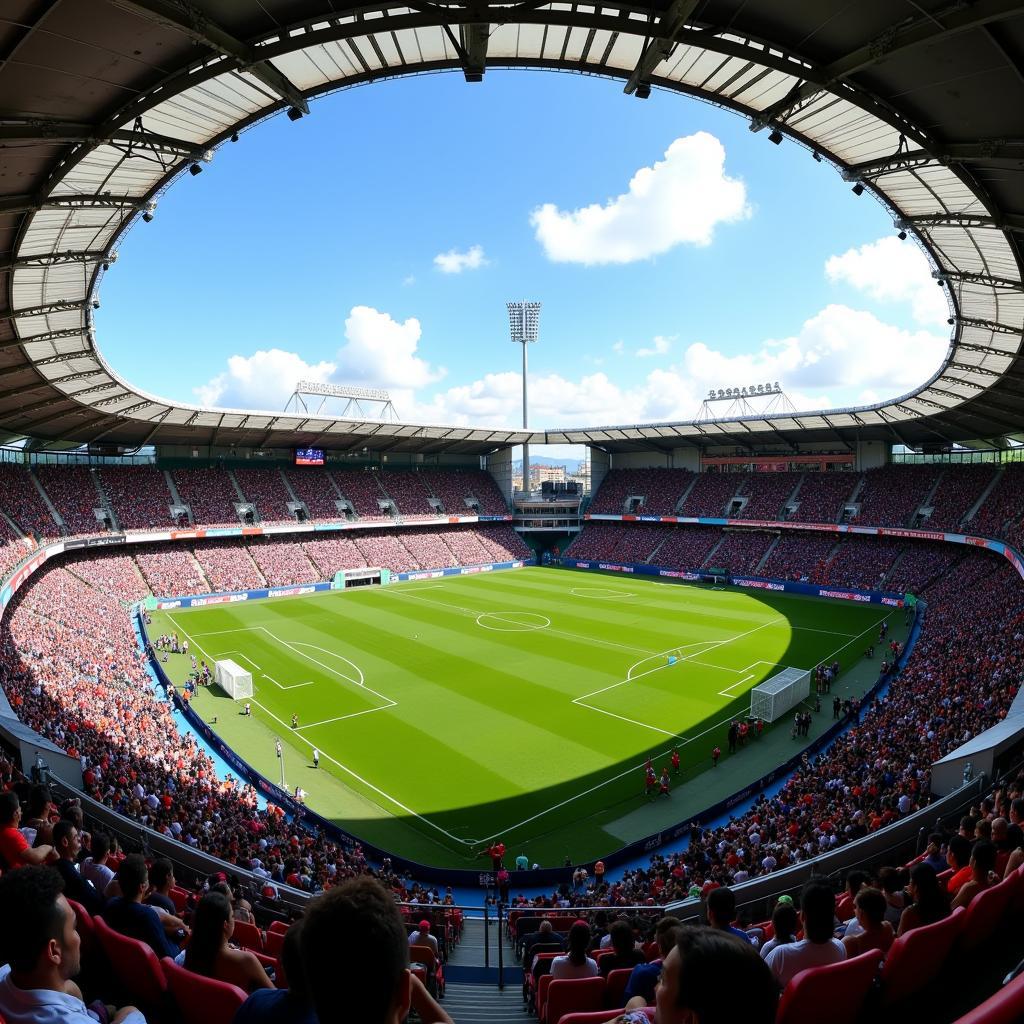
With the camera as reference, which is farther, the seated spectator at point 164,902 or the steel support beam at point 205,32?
the steel support beam at point 205,32

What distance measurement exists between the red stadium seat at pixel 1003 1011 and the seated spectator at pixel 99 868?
7562 mm

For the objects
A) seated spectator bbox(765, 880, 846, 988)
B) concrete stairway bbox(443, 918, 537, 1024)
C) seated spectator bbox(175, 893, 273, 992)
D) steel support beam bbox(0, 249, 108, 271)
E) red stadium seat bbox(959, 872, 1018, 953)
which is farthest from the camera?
steel support beam bbox(0, 249, 108, 271)

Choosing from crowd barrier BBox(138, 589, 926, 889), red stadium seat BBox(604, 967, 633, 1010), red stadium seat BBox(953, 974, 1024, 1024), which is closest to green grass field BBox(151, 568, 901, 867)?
crowd barrier BBox(138, 589, 926, 889)

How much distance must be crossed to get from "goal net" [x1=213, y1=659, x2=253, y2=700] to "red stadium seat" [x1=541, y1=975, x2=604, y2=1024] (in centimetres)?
2694

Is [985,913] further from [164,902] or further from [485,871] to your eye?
[485,871]

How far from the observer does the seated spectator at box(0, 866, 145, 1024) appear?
9.66ft

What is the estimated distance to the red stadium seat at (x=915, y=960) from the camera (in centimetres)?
440

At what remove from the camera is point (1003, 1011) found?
8.59 ft

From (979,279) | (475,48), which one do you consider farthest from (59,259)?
(979,279)

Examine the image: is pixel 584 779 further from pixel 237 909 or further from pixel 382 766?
pixel 237 909

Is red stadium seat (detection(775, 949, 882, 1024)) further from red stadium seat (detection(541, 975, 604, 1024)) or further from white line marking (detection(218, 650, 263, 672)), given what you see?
white line marking (detection(218, 650, 263, 672))

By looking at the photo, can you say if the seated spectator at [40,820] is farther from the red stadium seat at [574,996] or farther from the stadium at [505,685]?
the red stadium seat at [574,996]

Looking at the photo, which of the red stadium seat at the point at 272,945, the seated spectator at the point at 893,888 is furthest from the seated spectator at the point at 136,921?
the seated spectator at the point at 893,888

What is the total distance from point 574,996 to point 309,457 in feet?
205
